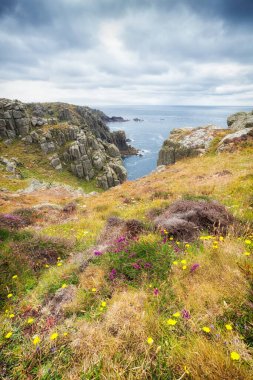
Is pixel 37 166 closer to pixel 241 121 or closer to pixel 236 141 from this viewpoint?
pixel 241 121

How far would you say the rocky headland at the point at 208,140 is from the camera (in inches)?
1048

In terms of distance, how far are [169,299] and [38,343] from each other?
231cm

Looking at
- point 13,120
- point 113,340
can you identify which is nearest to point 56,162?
point 13,120

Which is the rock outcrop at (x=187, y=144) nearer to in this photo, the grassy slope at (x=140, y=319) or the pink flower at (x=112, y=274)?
the grassy slope at (x=140, y=319)

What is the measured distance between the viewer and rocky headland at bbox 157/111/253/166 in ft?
87.3

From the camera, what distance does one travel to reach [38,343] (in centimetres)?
337

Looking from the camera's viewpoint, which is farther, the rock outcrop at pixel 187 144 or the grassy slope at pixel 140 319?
the rock outcrop at pixel 187 144

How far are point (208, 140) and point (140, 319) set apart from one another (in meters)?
31.7

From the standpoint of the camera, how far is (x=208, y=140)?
31.0 m

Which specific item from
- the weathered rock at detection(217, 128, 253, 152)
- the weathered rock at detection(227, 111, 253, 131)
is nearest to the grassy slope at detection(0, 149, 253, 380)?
the weathered rock at detection(217, 128, 253, 152)

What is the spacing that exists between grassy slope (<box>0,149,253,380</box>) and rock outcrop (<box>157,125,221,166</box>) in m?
26.9

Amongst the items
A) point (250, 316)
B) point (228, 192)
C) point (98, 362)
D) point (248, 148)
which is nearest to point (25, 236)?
point (98, 362)

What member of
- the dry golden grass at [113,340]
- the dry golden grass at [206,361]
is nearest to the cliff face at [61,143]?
the dry golden grass at [113,340]

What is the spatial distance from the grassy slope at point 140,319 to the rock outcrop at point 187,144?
2685cm
